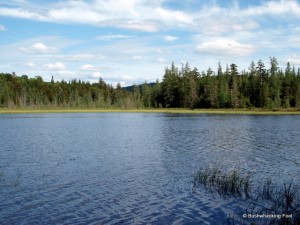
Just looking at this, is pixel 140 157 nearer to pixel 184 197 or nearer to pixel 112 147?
pixel 112 147

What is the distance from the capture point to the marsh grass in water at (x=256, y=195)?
19.0m

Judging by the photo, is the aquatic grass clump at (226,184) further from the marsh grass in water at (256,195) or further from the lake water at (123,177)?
the lake water at (123,177)

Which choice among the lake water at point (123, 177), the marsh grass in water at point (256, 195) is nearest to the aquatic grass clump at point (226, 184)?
the marsh grass in water at point (256, 195)

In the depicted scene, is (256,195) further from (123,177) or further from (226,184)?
(123,177)

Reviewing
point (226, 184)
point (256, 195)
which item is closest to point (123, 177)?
point (226, 184)

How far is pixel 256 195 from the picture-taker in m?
25.1

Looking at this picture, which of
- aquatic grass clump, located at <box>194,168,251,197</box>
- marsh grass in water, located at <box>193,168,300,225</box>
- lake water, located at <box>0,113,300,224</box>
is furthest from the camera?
aquatic grass clump, located at <box>194,168,251,197</box>

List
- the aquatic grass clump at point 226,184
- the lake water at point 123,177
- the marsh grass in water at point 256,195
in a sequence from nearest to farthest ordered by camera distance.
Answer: the marsh grass in water at point 256,195
the lake water at point 123,177
the aquatic grass clump at point 226,184

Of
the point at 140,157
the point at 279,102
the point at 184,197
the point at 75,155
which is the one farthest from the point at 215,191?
the point at 279,102

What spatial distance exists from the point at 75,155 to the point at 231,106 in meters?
138

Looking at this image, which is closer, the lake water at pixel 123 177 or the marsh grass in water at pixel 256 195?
the marsh grass in water at pixel 256 195

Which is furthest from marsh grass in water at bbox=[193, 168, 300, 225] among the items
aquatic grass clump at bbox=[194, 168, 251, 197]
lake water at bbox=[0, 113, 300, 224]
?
lake water at bbox=[0, 113, 300, 224]

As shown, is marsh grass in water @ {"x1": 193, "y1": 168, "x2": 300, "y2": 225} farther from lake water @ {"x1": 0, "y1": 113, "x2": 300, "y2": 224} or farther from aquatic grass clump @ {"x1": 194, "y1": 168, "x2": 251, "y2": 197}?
lake water @ {"x1": 0, "y1": 113, "x2": 300, "y2": 224}

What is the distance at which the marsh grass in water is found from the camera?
Answer: 62.2 feet
